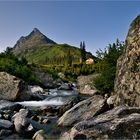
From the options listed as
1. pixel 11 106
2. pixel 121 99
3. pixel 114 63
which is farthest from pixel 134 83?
pixel 114 63

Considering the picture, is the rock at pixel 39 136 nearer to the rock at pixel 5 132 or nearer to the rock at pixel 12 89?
the rock at pixel 5 132

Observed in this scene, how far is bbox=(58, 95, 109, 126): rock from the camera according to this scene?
27.3 m

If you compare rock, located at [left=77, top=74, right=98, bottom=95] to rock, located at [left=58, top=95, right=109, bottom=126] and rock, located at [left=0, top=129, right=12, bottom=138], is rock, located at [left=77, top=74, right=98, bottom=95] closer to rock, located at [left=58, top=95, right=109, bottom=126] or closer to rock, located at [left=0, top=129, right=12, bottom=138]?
rock, located at [left=58, top=95, right=109, bottom=126]

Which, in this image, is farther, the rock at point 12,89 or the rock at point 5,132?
the rock at point 12,89

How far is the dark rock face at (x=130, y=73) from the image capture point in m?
27.4

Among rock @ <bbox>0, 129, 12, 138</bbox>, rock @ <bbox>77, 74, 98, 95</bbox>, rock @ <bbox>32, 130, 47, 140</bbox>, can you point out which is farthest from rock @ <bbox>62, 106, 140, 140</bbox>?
rock @ <bbox>77, 74, 98, 95</bbox>

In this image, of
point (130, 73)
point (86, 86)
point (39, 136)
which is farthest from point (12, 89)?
point (86, 86)

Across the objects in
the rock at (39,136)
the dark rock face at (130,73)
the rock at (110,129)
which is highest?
the dark rock face at (130,73)

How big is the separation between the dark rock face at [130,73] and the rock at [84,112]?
1.88 metres

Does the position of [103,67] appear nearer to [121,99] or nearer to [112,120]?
[121,99]

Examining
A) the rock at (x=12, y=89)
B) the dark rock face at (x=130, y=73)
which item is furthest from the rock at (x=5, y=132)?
the rock at (x=12, y=89)

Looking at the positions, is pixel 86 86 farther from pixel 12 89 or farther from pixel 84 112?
pixel 84 112

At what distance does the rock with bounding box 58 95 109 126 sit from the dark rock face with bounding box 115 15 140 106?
6.15 ft

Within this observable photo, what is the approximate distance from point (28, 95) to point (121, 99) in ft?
72.7
